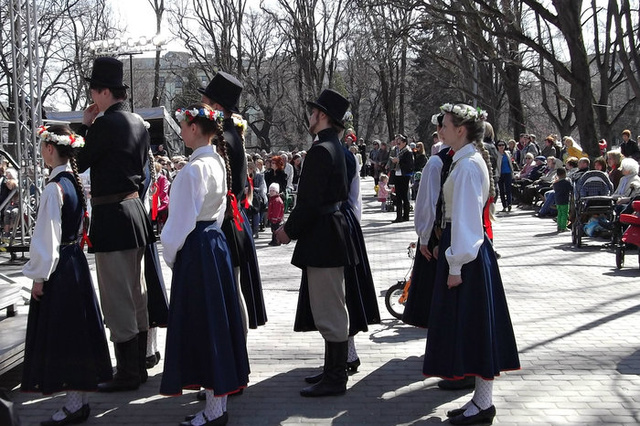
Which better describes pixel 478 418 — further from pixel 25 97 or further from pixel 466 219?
pixel 25 97

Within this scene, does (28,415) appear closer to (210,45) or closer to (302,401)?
(302,401)

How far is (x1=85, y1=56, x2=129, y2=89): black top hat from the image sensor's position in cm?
564

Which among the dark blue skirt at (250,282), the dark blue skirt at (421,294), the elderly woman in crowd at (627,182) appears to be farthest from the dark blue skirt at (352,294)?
the elderly woman in crowd at (627,182)

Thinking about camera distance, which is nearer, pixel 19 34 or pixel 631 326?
pixel 631 326

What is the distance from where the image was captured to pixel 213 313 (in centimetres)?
485

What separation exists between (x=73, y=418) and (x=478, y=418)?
104 inches

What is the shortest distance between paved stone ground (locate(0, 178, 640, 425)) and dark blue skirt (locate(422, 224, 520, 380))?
448 mm

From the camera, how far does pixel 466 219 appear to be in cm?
479

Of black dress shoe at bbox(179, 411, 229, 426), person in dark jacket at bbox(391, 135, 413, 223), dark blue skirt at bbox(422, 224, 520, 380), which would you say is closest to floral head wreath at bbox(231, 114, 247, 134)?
dark blue skirt at bbox(422, 224, 520, 380)

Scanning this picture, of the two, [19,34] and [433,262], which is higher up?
[19,34]

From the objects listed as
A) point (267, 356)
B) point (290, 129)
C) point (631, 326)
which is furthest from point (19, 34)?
point (290, 129)

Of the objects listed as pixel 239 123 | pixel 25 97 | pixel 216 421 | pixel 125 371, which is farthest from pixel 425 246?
pixel 25 97

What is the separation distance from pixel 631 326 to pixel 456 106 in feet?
12.5

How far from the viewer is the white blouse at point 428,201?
21.1ft
